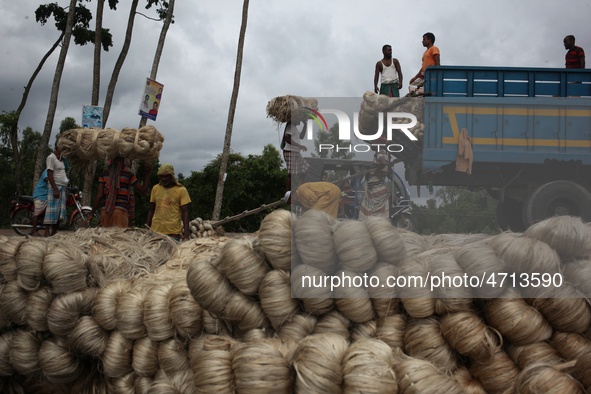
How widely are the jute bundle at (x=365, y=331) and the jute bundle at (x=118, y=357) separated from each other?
3.63ft

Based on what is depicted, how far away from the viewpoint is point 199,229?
342 inches

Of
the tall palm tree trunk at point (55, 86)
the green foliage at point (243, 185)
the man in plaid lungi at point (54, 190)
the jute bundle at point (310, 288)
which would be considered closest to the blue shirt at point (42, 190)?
Result: the man in plaid lungi at point (54, 190)

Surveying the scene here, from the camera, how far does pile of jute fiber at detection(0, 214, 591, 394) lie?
5.18 ft

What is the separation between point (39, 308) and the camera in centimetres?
268

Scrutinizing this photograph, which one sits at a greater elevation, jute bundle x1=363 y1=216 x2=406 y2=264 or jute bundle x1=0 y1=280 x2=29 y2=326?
jute bundle x1=363 y1=216 x2=406 y2=264

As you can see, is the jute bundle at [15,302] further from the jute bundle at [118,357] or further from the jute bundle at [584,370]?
the jute bundle at [584,370]

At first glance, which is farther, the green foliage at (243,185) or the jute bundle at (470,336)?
the green foliage at (243,185)

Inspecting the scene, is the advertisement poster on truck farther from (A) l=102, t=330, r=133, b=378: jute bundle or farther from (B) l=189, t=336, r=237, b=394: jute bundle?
(B) l=189, t=336, r=237, b=394: jute bundle

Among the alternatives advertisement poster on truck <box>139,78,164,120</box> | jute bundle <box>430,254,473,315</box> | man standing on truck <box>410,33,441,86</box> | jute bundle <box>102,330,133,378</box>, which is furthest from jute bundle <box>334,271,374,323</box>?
advertisement poster on truck <box>139,78,164,120</box>

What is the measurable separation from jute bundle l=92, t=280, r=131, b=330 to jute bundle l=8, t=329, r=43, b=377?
1.48ft

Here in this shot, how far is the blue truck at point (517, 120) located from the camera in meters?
5.97

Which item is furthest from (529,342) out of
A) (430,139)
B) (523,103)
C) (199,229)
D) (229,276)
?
(199,229)

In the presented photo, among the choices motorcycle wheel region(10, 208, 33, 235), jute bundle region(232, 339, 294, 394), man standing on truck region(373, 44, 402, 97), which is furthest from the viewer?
motorcycle wheel region(10, 208, 33, 235)

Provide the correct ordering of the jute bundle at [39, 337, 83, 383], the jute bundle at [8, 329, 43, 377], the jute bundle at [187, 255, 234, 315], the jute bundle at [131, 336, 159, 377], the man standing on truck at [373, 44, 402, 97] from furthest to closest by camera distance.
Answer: the man standing on truck at [373, 44, 402, 97], the jute bundle at [8, 329, 43, 377], the jute bundle at [39, 337, 83, 383], the jute bundle at [131, 336, 159, 377], the jute bundle at [187, 255, 234, 315]
